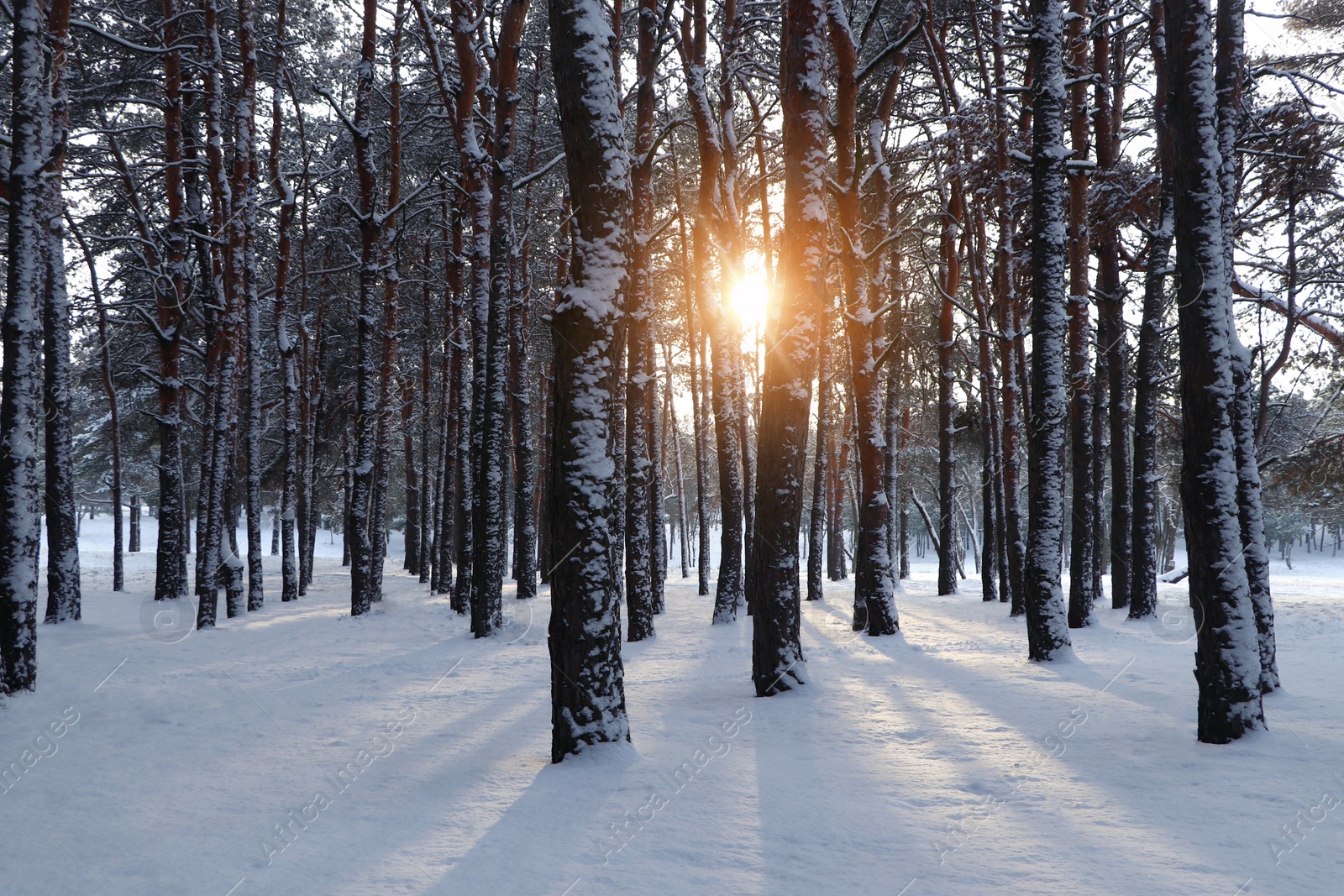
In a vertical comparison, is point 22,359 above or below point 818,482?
above

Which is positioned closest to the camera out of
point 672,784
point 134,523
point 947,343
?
point 672,784

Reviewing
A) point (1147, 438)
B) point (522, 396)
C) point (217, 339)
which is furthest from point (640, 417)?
point (1147, 438)

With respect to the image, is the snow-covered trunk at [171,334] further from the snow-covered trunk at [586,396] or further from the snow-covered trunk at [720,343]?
the snow-covered trunk at [586,396]

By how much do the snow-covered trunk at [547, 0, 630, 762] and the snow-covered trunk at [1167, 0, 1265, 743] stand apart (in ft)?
12.9

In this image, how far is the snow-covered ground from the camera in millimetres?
3471

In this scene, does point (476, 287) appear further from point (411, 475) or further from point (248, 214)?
point (411, 475)

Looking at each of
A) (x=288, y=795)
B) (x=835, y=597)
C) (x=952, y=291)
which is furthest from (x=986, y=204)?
(x=288, y=795)

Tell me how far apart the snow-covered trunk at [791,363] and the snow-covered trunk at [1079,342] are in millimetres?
6153

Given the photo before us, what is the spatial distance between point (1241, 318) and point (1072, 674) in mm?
13777

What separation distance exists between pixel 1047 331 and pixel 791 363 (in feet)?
11.6

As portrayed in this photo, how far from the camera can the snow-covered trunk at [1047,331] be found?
8.48m

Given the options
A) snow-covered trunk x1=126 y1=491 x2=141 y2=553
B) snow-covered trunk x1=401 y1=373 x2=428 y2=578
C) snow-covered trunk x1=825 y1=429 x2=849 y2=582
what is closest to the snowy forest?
snow-covered trunk x1=401 y1=373 x2=428 y2=578

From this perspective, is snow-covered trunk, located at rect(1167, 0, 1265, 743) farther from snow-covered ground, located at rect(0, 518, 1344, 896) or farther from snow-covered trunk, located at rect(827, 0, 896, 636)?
snow-covered trunk, located at rect(827, 0, 896, 636)

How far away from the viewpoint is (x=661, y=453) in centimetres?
1998
